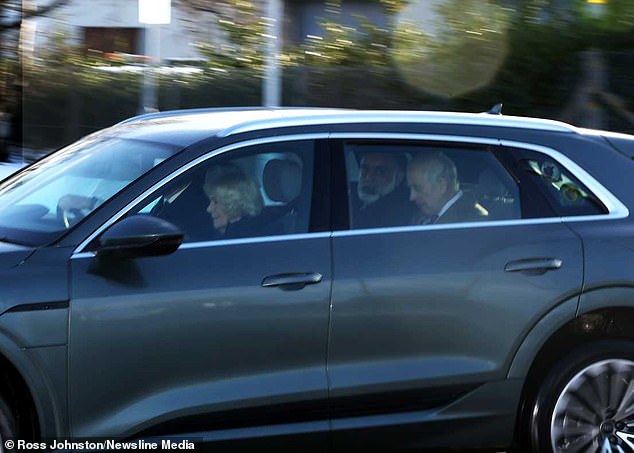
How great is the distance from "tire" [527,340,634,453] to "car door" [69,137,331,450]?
41.5 inches

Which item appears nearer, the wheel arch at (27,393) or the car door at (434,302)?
the wheel arch at (27,393)

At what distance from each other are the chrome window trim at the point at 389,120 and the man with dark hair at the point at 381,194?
18 cm

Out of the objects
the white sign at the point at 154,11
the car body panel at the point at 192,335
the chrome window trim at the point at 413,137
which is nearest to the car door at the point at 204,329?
the car body panel at the point at 192,335

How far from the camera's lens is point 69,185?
462 cm

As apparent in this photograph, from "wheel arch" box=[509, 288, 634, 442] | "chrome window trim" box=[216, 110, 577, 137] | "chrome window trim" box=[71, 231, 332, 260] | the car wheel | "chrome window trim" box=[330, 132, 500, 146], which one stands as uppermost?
"chrome window trim" box=[216, 110, 577, 137]

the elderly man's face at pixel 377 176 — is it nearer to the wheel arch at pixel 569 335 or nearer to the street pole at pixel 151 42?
the wheel arch at pixel 569 335

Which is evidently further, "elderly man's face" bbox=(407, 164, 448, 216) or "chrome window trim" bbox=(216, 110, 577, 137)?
"elderly man's face" bbox=(407, 164, 448, 216)

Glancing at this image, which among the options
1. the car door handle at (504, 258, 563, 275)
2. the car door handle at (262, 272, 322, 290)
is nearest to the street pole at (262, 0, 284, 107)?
the car door handle at (504, 258, 563, 275)

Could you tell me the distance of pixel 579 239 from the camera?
4.62 metres

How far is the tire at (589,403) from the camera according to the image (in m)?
4.62

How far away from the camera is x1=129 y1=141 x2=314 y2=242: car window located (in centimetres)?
434

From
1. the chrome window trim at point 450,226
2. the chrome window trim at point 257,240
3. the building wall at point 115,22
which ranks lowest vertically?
the building wall at point 115,22

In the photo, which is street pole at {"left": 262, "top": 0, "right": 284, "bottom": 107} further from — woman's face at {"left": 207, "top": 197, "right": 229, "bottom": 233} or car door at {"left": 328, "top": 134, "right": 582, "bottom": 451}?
woman's face at {"left": 207, "top": 197, "right": 229, "bottom": 233}

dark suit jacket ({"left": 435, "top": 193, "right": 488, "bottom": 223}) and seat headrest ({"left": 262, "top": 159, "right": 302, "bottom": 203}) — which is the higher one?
seat headrest ({"left": 262, "top": 159, "right": 302, "bottom": 203})
